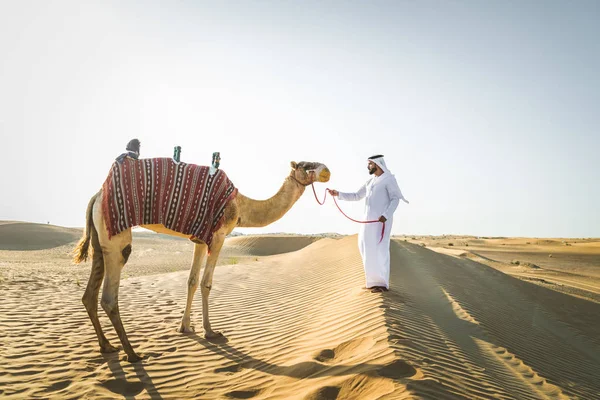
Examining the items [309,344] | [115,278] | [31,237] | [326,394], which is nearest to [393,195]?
[309,344]

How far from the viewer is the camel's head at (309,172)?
21.6ft

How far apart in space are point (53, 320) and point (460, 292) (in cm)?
952

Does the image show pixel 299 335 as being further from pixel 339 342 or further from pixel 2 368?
pixel 2 368

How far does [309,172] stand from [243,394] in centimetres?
375

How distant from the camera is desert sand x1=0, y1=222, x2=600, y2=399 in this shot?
13.0 feet

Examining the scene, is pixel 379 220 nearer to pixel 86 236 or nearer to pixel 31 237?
pixel 86 236

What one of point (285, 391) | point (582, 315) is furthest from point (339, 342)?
point (582, 315)

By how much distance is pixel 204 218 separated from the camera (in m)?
5.60

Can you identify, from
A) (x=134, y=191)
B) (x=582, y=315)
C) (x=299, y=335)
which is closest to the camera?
(x=134, y=191)

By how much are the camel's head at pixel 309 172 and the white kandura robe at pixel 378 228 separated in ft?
5.12

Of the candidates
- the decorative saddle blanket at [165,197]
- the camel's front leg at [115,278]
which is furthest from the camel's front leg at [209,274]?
the camel's front leg at [115,278]

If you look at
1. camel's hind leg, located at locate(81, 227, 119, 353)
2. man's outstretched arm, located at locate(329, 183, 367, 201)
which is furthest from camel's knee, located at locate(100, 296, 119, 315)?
man's outstretched arm, located at locate(329, 183, 367, 201)

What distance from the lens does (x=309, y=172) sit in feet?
21.6

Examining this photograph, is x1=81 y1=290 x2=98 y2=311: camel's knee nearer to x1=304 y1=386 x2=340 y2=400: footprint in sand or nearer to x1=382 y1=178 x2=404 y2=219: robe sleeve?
x1=304 y1=386 x2=340 y2=400: footprint in sand
